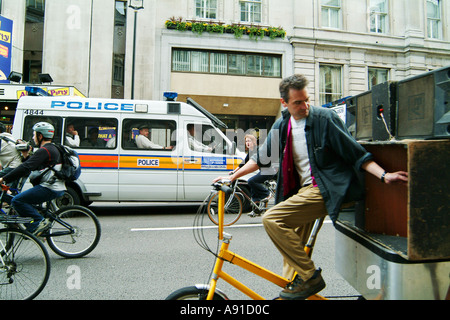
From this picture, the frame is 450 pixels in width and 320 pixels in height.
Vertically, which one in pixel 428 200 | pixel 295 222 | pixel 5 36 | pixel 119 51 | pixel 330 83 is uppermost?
pixel 119 51

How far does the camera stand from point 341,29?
1964 centimetres

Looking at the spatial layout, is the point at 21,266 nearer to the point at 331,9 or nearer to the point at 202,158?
the point at 202,158

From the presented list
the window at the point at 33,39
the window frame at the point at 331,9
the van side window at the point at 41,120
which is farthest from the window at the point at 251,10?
the van side window at the point at 41,120

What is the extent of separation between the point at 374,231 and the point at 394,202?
295mm

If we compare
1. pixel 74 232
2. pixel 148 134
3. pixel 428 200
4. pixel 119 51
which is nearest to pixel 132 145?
pixel 148 134

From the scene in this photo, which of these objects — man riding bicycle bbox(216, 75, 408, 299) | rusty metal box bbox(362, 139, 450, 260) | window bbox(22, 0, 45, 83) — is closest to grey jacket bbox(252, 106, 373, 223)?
man riding bicycle bbox(216, 75, 408, 299)

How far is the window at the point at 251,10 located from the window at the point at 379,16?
7226 mm

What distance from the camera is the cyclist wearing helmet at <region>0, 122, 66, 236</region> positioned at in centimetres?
417

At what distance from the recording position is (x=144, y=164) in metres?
7.83

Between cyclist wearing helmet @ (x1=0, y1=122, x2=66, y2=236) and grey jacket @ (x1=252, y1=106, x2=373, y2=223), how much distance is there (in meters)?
3.45

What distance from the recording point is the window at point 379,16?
66.2 ft

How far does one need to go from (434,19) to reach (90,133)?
23.1 metres

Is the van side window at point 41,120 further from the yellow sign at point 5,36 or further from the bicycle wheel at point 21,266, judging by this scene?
the yellow sign at point 5,36

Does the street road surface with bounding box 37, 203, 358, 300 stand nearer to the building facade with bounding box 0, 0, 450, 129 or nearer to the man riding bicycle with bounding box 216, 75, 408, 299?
the man riding bicycle with bounding box 216, 75, 408, 299
